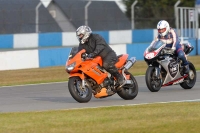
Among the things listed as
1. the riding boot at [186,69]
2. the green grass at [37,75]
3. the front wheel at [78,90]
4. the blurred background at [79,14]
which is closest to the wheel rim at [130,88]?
the front wheel at [78,90]

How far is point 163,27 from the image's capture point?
13.6 metres

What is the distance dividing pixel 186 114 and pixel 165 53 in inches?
170

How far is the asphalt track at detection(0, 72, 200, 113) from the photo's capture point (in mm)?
11305

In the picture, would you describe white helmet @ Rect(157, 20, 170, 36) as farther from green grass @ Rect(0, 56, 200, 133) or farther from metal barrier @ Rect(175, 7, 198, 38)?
metal barrier @ Rect(175, 7, 198, 38)

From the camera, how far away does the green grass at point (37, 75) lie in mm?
17156

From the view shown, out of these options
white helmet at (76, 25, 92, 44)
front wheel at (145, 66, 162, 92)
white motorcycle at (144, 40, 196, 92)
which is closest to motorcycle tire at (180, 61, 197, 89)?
white motorcycle at (144, 40, 196, 92)

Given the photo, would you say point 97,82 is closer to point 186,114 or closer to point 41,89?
point 186,114

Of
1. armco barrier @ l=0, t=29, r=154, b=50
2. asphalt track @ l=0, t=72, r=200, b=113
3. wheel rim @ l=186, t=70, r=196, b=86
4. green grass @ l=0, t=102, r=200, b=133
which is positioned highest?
armco barrier @ l=0, t=29, r=154, b=50

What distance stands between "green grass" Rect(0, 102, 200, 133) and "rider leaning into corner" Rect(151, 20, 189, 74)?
327 cm

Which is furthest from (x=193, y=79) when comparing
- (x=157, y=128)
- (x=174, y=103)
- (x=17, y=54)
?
(x=17, y=54)

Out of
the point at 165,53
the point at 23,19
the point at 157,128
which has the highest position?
the point at 23,19

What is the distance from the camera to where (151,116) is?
9.35m

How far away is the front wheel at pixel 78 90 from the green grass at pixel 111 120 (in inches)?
35.4

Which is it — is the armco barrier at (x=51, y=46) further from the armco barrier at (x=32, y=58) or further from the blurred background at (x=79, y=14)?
the blurred background at (x=79, y=14)
